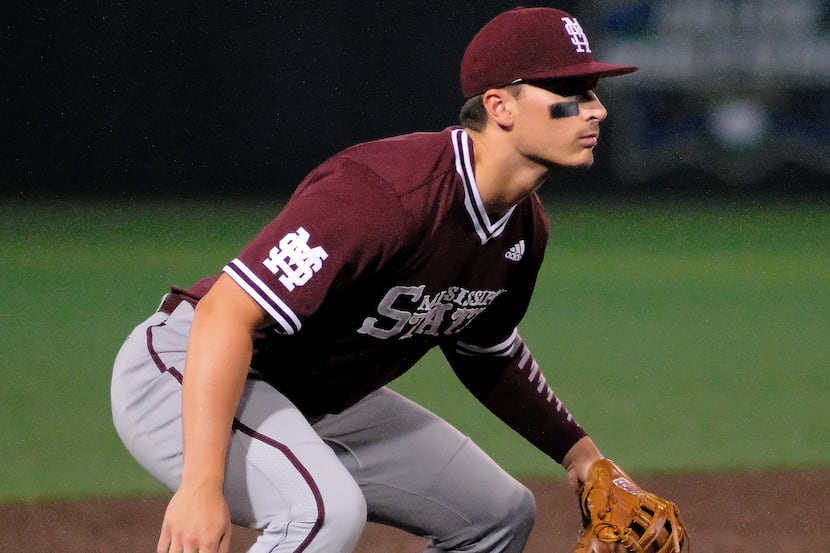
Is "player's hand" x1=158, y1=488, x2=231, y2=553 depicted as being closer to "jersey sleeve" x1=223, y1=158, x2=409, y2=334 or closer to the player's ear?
"jersey sleeve" x1=223, y1=158, x2=409, y2=334

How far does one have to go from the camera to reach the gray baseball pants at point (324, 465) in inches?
95.3

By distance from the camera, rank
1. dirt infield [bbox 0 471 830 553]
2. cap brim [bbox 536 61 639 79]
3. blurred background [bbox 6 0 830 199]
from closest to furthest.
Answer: cap brim [bbox 536 61 639 79], dirt infield [bbox 0 471 830 553], blurred background [bbox 6 0 830 199]

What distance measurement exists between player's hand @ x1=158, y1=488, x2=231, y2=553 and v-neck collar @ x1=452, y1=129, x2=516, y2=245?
84cm

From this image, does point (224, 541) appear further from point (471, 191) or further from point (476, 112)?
point (476, 112)

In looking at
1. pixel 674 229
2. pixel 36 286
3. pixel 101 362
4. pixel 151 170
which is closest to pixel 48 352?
pixel 101 362

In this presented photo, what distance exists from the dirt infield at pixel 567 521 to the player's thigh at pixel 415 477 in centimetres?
138

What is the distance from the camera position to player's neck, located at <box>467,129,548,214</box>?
2762mm

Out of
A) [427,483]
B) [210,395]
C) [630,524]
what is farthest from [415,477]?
[210,395]

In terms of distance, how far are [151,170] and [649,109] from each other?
4.54 m

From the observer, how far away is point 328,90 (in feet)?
37.8

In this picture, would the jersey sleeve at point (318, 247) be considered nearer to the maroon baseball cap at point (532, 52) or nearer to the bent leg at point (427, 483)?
the maroon baseball cap at point (532, 52)

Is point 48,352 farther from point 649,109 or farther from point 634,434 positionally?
point 649,109

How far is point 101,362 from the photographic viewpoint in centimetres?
698

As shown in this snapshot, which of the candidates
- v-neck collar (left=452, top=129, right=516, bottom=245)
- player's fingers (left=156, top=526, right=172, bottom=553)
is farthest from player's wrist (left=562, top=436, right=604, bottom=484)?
player's fingers (left=156, top=526, right=172, bottom=553)
